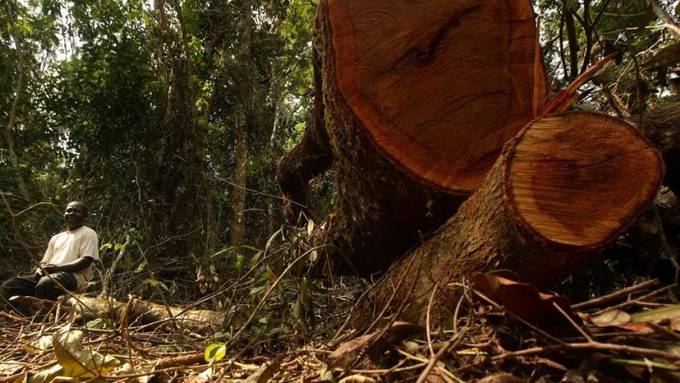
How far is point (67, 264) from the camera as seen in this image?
11.1 ft

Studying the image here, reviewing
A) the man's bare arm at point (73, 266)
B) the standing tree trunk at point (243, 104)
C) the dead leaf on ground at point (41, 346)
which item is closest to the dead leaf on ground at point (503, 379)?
the dead leaf on ground at point (41, 346)

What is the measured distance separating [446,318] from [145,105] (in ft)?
21.5

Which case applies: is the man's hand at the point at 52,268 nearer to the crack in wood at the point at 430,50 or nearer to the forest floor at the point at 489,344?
the forest floor at the point at 489,344

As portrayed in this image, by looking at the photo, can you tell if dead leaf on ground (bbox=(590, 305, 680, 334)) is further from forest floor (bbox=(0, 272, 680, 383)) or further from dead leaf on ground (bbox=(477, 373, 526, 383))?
dead leaf on ground (bbox=(477, 373, 526, 383))

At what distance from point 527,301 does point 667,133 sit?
101 cm

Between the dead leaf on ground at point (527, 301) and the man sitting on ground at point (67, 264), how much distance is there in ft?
10.8

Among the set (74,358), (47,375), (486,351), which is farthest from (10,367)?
(486,351)

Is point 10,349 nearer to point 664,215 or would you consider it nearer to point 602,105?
point 664,215

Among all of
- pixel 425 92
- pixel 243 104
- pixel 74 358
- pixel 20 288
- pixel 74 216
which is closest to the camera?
pixel 74 358

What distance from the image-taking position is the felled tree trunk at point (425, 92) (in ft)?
4.58

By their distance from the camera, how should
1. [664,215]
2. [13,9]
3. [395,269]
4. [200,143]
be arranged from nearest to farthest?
1. [395,269]
2. [664,215]
3. [200,143]
4. [13,9]

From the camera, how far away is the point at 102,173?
260 inches

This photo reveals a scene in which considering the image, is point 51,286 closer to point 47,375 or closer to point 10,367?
point 10,367

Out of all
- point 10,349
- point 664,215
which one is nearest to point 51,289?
point 10,349
